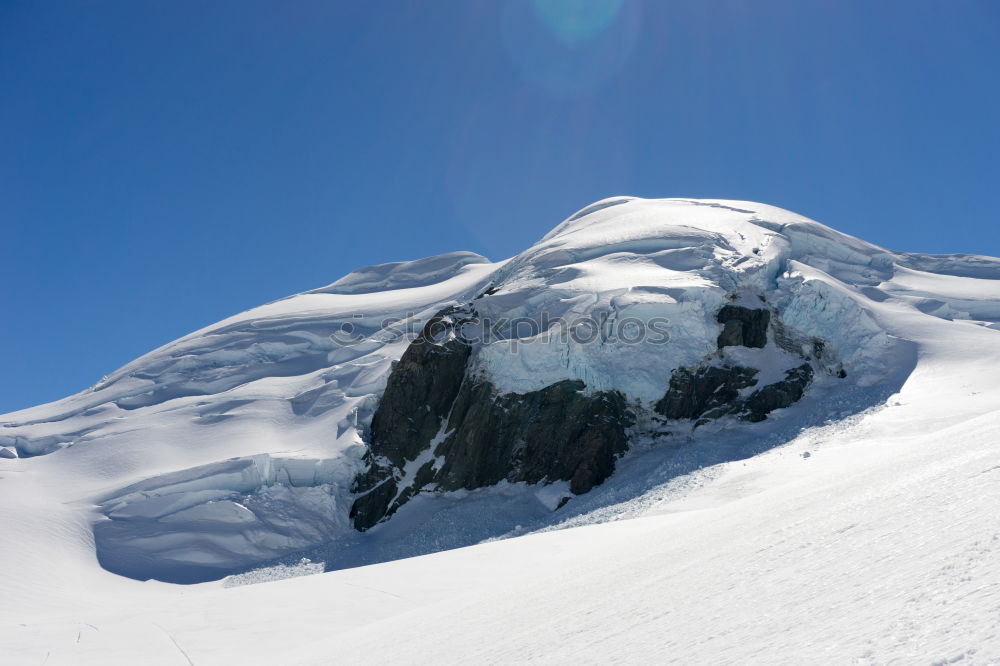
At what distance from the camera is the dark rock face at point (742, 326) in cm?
3195

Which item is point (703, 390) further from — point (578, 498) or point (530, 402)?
point (530, 402)

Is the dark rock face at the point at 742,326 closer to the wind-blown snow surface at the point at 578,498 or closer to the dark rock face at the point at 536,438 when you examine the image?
the wind-blown snow surface at the point at 578,498

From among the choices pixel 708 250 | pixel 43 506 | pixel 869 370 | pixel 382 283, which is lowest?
pixel 43 506

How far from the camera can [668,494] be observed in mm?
23484

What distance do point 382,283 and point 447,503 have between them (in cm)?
4085

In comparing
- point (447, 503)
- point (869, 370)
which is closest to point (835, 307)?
point (869, 370)

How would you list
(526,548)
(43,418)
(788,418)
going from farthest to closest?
(43,418) < (788,418) < (526,548)

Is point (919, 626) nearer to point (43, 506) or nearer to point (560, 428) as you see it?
point (560, 428)

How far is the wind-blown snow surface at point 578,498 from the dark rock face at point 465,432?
1.05 meters

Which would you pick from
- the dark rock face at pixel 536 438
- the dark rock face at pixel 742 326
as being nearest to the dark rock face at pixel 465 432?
the dark rock face at pixel 536 438

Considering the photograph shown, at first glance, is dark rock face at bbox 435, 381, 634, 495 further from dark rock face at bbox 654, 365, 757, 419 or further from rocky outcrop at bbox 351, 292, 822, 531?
dark rock face at bbox 654, 365, 757, 419

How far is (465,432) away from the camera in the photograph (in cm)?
3319

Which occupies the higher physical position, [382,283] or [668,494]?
[382,283]

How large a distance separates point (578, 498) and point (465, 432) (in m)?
7.53
